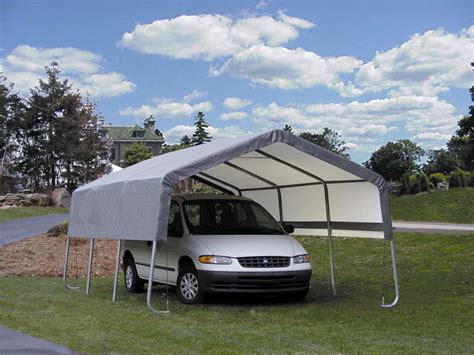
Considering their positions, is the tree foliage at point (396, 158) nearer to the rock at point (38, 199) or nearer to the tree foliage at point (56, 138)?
the tree foliage at point (56, 138)

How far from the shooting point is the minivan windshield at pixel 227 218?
39.1 ft

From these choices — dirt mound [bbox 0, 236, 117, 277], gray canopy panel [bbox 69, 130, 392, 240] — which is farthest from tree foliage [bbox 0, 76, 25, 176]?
gray canopy panel [bbox 69, 130, 392, 240]

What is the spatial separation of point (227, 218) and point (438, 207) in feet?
77.4

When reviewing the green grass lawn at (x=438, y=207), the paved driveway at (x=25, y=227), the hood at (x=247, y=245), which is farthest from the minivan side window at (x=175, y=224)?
the green grass lawn at (x=438, y=207)

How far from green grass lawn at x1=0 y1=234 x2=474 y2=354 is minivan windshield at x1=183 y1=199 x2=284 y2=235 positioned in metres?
1.21

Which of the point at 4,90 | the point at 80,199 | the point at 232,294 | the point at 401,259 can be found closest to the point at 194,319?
the point at 232,294

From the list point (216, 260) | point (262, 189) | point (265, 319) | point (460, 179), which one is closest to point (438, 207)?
point (460, 179)

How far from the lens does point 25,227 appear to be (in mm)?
30141

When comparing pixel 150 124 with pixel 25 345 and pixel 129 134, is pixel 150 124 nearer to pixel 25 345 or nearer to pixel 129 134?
pixel 129 134

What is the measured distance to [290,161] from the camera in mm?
12344

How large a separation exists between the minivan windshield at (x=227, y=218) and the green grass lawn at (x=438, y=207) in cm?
1942

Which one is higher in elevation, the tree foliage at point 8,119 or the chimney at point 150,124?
the chimney at point 150,124

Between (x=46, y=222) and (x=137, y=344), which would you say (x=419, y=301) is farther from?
→ (x=46, y=222)

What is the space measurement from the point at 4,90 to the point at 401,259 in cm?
4341
